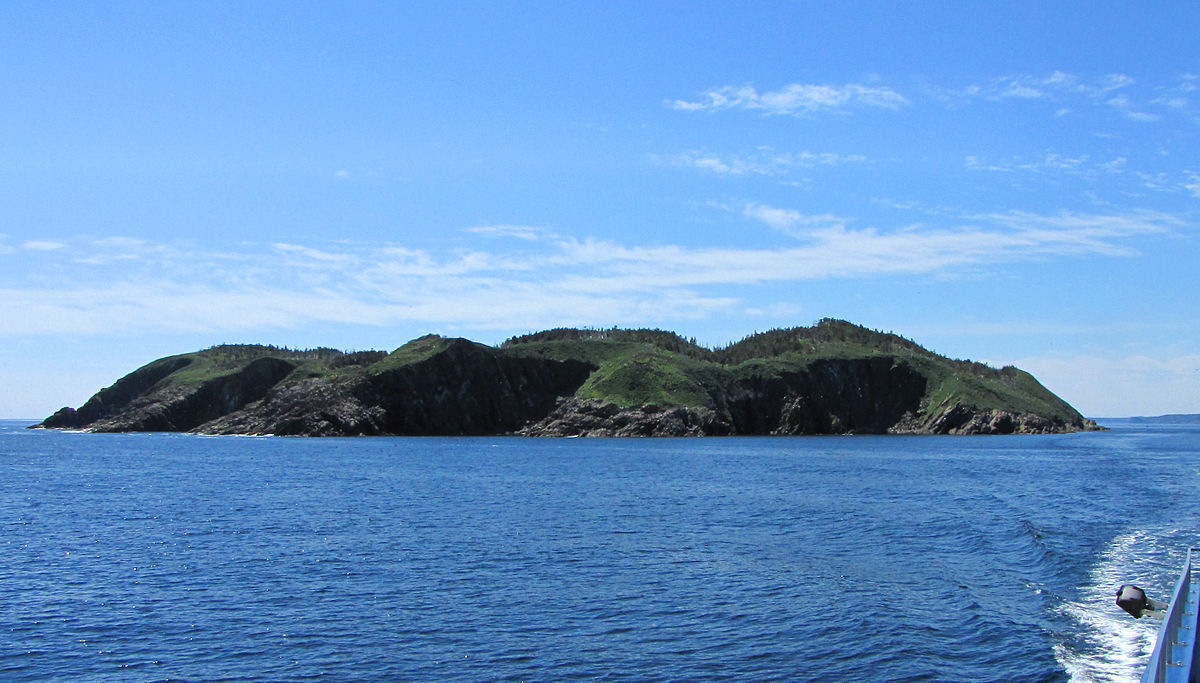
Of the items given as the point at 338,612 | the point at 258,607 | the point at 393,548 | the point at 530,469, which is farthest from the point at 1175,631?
the point at 530,469

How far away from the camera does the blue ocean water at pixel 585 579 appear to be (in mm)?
31938

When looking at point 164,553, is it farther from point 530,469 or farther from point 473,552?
point 530,469

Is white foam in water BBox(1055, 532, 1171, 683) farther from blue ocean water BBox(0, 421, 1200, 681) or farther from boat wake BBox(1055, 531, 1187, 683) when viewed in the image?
blue ocean water BBox(0, 421, 1200, 681)

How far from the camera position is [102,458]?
150375 millimetres

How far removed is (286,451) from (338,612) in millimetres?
141342

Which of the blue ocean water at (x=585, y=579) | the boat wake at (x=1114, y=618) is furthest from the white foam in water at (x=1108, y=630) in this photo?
the blue ocean water at (x=585, y=579)

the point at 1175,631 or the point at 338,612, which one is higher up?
the point at 1175,631

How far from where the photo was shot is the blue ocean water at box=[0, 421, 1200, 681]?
3194 centimetres

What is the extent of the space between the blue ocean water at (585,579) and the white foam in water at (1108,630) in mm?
183

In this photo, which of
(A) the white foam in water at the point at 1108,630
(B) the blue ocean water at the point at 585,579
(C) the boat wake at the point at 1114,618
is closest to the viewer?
(A) the white foam in water at the point at 1108,630

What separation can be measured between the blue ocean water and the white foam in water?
183 mm

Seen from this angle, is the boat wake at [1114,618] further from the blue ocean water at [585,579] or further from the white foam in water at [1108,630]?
the blue ocean water at [585,579]

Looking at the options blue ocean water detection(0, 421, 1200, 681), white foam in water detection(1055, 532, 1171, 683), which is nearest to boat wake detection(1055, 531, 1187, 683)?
white foam in water detection(1055, 532, 1171, 683)

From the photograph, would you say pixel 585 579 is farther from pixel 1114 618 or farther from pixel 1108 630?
pixel 1114 618
